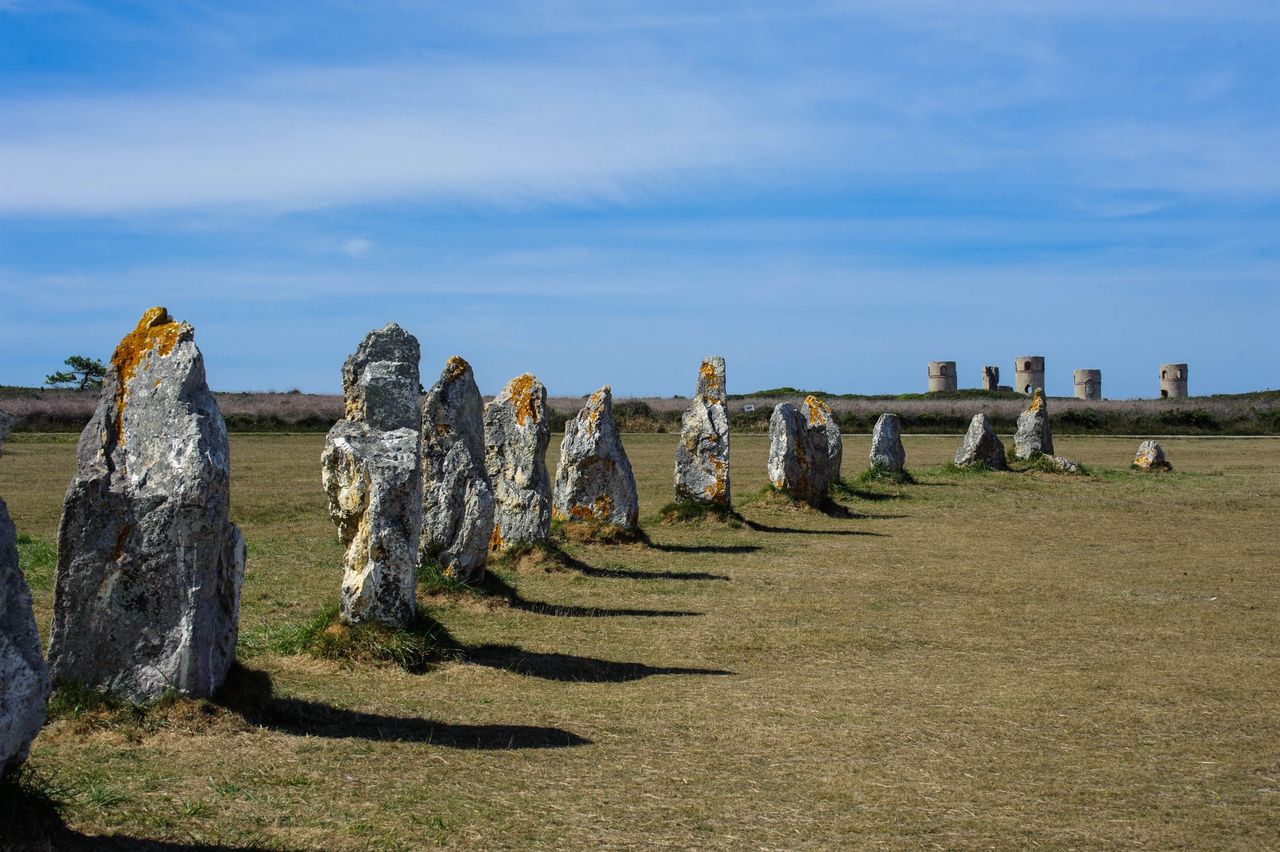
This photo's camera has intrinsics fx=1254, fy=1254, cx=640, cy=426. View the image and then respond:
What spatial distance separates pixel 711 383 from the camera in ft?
73.9

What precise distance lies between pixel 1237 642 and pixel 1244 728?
3519 millimetres

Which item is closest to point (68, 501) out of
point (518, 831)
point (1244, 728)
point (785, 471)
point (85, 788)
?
point (85, 788)

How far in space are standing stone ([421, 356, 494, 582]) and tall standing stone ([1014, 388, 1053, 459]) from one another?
71.0 feet

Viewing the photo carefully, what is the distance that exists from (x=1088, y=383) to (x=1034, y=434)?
5098cm

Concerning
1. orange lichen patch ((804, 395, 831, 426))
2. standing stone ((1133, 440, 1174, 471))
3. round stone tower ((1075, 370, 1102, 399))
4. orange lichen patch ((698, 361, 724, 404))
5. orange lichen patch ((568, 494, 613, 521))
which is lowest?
orange lichen patch ((568, 494, 613, 521))

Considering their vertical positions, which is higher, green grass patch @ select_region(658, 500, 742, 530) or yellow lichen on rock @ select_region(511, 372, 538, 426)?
yellow lichen on rock @ select_region(511, 372, 538, 426)

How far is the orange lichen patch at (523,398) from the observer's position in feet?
53.8

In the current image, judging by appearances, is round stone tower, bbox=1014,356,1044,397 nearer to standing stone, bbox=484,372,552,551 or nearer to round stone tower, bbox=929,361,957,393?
round stone tower, bbox=929,361,957,393

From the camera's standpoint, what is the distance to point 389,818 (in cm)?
623

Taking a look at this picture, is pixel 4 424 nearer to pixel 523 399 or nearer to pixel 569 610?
pixel 569 610

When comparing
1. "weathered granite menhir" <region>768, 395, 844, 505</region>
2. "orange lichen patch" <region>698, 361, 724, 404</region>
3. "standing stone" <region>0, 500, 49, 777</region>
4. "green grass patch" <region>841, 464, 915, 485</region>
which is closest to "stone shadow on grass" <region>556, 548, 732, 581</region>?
"orange lichen patch" <region>698, 361, 724, 404</region>

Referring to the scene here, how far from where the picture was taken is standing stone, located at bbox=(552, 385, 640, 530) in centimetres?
1827

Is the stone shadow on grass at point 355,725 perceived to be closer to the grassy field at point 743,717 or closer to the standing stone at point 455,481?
the grassy field at point 743,717

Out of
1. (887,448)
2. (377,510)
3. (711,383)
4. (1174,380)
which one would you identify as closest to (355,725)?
(377,510)
